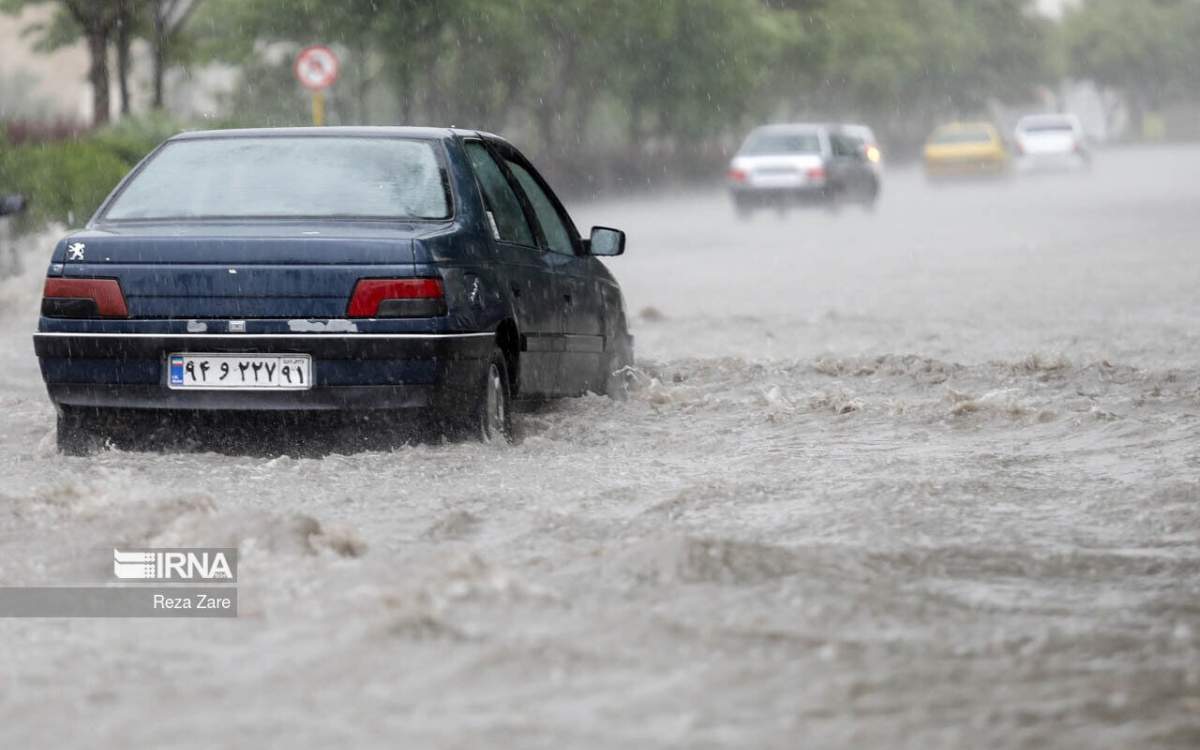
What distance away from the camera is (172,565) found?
6160 millimetres

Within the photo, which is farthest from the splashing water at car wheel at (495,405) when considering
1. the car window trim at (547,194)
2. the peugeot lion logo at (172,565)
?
the peugeot lion logo at (172,565)

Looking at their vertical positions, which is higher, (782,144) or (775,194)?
(782,144)

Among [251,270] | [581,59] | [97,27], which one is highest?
[97,27]

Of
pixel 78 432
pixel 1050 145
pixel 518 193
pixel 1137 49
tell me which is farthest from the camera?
pixel 1137 49

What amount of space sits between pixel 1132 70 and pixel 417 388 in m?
129

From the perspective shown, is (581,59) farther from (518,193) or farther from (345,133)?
(345,133)

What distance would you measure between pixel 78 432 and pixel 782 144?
1146 inches

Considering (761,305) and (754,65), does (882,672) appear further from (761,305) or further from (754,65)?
(754,65)

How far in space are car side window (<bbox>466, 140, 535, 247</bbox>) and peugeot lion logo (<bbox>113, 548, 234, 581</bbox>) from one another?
2.61 m

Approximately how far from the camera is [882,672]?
482 centimetres

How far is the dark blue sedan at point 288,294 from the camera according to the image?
773 centimetres

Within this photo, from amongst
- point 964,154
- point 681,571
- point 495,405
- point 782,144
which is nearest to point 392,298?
point 495,405

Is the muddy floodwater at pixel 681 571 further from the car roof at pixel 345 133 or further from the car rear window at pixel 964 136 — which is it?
the car rear window at pixel 964 136

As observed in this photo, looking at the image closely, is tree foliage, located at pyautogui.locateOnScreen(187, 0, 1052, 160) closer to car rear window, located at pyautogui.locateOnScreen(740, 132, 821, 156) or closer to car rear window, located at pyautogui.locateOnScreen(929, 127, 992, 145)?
car rear window, located at pyautogui.locateOnScreen(929, 127, 992, 145)
